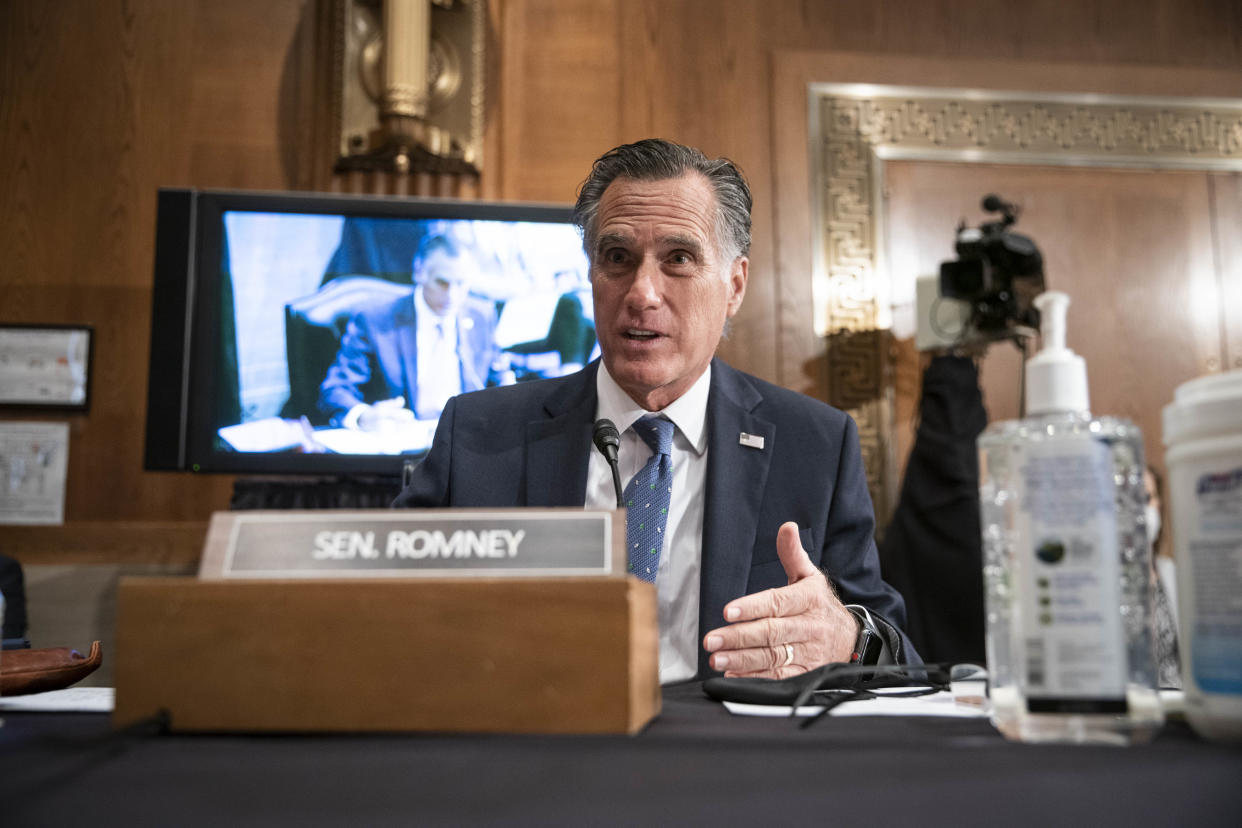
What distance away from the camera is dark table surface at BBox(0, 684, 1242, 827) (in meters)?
0.42

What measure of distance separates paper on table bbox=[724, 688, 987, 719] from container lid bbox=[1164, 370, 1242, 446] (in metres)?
0.22

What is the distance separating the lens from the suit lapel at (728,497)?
1.46m

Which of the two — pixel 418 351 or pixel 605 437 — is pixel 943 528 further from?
pixel 605 437

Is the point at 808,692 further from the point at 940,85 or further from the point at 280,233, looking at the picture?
the point at 940,85

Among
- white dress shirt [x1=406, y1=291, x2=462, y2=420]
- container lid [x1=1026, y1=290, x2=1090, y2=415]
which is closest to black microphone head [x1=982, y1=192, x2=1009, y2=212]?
white dress shirt [x1=406, y1=291, x2=462, y2=420]

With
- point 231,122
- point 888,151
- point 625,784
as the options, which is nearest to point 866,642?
point 625,784

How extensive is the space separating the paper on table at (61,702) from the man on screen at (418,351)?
1.80 m

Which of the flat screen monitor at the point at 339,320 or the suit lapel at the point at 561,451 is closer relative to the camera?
the suit lapel at the point at 561,451

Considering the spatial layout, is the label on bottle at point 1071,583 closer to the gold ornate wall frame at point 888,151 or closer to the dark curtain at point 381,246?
the dark curtain at point 381,246

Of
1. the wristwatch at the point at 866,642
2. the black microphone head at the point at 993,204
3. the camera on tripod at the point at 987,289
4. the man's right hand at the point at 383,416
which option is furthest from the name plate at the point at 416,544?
the black microphone head at the point at 993,204

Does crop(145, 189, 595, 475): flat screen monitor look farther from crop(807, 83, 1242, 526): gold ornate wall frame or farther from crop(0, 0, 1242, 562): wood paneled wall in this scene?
crop(807, 83, 1242, 526): gold ornate wall frame

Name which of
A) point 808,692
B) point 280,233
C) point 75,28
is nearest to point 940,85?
point 280,233

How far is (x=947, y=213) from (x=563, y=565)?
3050 mm

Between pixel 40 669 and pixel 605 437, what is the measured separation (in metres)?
0.52
